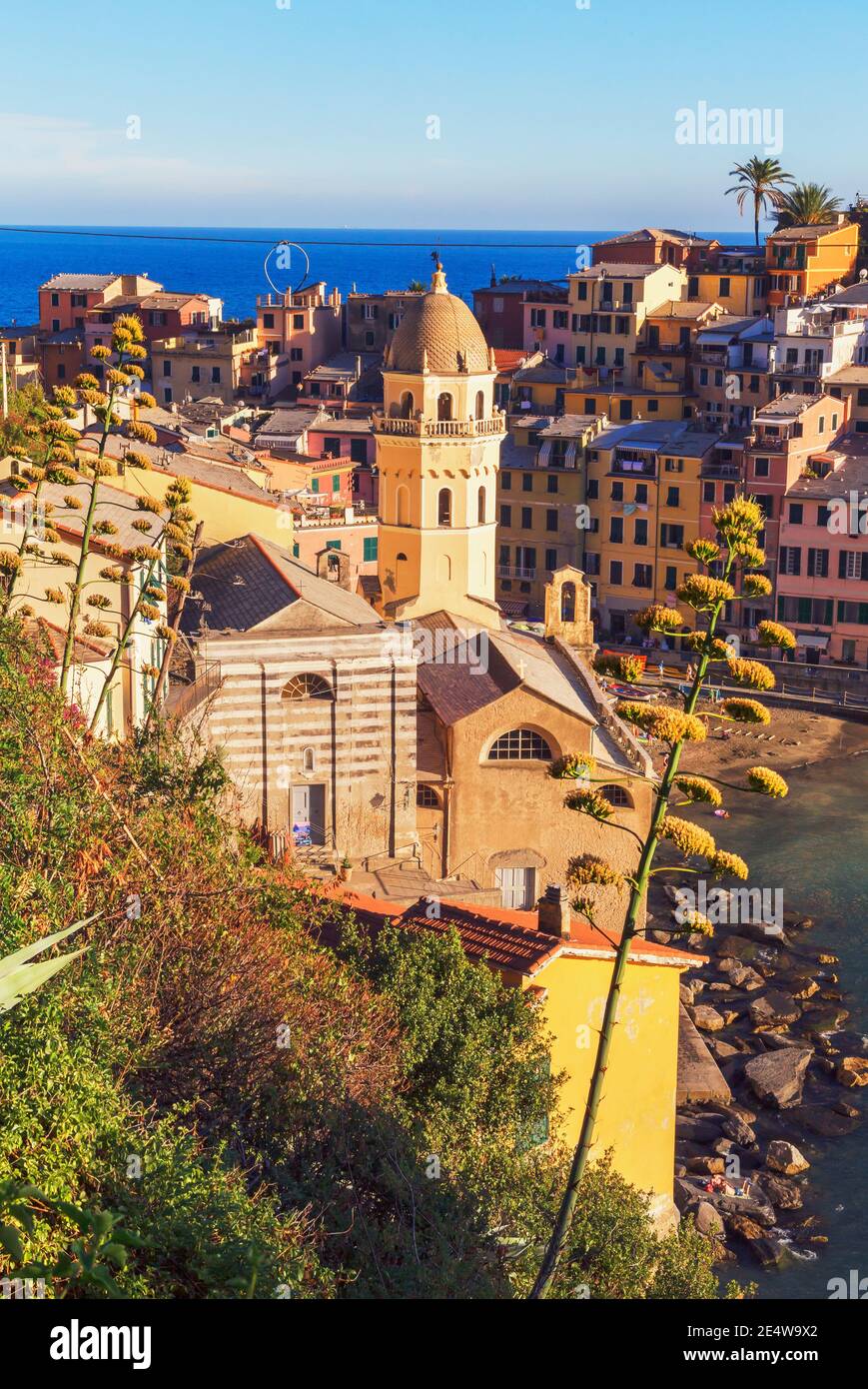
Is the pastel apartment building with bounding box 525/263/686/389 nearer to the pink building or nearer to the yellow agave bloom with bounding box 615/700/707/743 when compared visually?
the pink building

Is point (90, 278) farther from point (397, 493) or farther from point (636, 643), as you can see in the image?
point (397, 493)

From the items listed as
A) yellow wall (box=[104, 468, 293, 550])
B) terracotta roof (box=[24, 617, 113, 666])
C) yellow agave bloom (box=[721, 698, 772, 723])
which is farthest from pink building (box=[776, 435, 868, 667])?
yellow agave bloom (box=[721, 698, 772, 723])

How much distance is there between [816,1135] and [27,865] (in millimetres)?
16661

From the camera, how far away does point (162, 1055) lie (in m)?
12.7

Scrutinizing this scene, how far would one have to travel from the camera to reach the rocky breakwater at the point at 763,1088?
23.4m

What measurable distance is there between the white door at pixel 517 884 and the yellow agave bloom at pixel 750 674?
65.2ft

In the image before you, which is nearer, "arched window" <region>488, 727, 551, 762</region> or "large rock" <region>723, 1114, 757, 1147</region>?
"large rock" <region>723, 1114, 757, 1147</region>

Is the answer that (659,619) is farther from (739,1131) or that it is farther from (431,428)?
(431,428)

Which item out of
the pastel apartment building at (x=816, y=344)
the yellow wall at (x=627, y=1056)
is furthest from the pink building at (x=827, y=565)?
the yellow wall at (x=627, y=1056)

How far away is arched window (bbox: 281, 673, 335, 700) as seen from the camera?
26.9m

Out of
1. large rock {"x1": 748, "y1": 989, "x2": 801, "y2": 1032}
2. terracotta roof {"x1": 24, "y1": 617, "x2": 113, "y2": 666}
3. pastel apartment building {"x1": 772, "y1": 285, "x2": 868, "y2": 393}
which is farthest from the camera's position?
pastel apartment building {"x1": 772, "y1": 285, "x2": 868, "y2": 393}

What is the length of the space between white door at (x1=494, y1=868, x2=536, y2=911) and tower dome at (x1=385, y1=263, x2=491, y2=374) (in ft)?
33.4

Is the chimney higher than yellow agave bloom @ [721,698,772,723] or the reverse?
the reverse

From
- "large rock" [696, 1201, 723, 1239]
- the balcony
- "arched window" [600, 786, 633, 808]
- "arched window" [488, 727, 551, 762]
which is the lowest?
"large rock" [696, 1201, 723, 1239]
